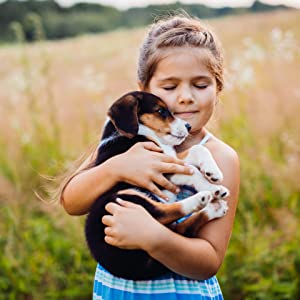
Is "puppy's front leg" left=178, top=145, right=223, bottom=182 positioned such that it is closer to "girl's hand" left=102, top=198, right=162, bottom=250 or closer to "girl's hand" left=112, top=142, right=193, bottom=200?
Answer: "girl's hand" left=112, top=142, right=193, bottom=200

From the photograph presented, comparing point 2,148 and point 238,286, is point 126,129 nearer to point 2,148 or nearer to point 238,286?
point 238,286

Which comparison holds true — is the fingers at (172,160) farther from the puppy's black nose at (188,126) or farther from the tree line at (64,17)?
the tree line at (64,17)

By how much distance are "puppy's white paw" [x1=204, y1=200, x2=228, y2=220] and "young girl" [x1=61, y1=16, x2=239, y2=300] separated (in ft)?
0.13

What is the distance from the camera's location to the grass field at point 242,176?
3686mm

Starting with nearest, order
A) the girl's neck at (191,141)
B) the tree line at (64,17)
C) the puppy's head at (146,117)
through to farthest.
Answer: the puppy's head at (146,117)
the girl's neck at (191,141)
the tree line at (64,17)

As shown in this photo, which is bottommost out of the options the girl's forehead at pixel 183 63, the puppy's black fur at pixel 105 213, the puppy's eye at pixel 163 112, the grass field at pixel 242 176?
the grass field at pixel 242 176

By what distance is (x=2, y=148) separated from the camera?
5.77 metres

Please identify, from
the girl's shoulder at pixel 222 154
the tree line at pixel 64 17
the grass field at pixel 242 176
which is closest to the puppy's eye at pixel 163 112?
the girl's shoulder at pixel 222 154

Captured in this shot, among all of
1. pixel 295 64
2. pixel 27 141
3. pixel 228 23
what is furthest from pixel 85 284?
pixel 228 23

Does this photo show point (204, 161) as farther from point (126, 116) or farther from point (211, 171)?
point (126, 116)

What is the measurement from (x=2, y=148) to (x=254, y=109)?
2907mm

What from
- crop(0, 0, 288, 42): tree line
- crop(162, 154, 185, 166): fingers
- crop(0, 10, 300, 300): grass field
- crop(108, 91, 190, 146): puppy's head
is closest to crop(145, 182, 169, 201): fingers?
crop(162, 154, 185, 166): fingers

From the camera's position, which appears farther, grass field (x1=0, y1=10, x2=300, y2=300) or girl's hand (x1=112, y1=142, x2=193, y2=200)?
grass field (x1=0, y1=10, x2=300, y2=300)

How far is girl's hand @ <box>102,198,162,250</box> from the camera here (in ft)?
5.62
